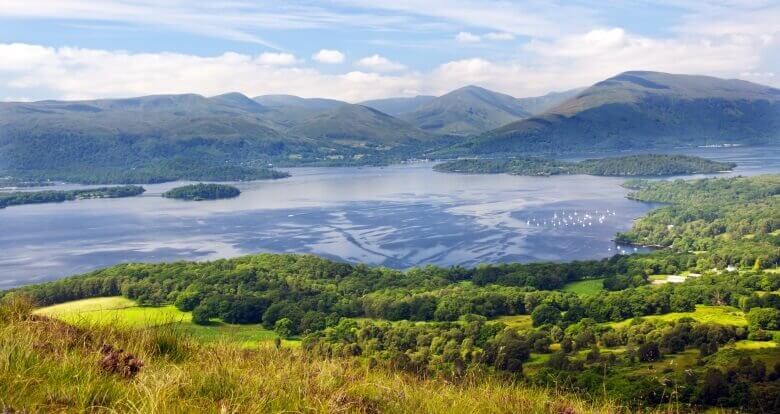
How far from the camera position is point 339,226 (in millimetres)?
88812

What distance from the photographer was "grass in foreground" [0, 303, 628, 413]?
380 cm

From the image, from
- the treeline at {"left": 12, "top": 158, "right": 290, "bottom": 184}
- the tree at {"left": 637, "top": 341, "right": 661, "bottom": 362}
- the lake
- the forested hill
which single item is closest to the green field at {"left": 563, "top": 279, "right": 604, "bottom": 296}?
the forested hill

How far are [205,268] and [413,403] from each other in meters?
50.6

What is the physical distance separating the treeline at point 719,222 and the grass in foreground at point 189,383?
5977cm

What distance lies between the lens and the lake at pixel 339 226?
226 feet

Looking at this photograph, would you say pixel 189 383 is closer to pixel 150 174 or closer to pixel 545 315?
pixel 545 315

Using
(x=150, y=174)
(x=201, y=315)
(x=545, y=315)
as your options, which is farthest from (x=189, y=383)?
(x=150, y=174)

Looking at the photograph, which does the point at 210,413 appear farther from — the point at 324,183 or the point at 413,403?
the point at 324,183

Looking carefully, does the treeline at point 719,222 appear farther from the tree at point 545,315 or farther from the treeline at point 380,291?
the tree at point 545,315

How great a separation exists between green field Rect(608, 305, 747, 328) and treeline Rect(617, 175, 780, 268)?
1750 cm

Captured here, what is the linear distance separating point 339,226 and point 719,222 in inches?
2096

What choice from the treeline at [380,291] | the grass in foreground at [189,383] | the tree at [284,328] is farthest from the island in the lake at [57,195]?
the grass in foreground at [189,383]

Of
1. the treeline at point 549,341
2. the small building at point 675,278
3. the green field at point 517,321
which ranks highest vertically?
the treeline at point 549,341

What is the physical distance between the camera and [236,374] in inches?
181
